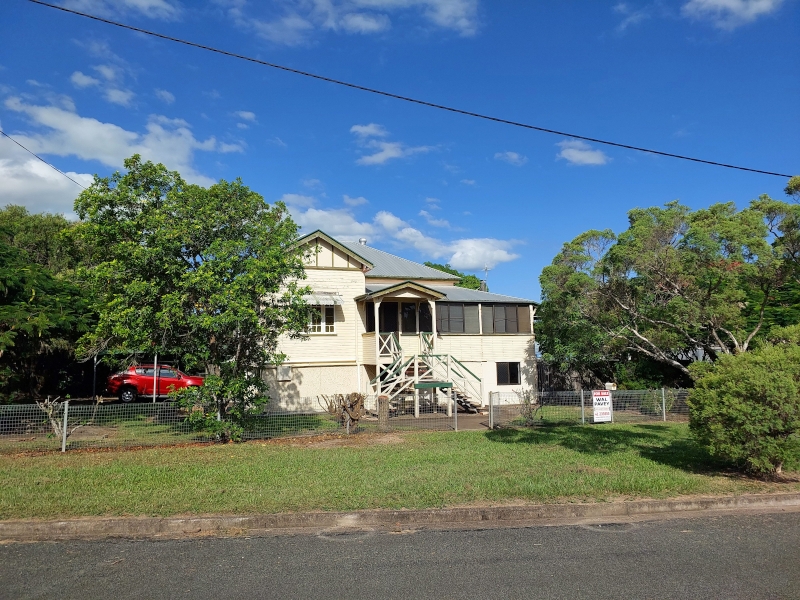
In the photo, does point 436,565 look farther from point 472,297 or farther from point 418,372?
point 472,297

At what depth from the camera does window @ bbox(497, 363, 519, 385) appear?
25.0 metres

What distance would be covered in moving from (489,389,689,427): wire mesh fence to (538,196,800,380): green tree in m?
1.31

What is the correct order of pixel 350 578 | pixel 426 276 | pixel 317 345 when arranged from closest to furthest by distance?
pixel 350 578 < pixel 317 345 < pixel 426 276

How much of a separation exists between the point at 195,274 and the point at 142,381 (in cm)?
1334

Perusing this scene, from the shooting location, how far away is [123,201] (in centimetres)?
1320

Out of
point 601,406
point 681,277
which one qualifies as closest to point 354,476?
point 601,406

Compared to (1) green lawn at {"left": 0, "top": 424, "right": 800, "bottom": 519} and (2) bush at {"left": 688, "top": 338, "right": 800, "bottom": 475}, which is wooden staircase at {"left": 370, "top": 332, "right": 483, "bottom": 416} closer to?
(1) green lawn at {"left": 0, "top": 424, "right": 800, "bottom": 519}

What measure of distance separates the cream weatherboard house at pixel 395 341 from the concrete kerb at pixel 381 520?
38.2 ft

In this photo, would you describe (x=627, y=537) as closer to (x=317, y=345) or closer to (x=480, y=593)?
(x=480, y=593)

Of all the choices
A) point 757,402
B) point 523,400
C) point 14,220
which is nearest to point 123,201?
point 523,400

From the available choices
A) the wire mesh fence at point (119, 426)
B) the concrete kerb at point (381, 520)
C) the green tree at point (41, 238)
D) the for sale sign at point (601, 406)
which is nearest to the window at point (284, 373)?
the wire mesh fence at point (119, 426)

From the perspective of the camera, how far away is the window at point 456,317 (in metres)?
24.6

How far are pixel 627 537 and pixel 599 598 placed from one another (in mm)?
2013

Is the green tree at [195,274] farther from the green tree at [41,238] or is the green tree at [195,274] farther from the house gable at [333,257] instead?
the green tree at [41,238]
